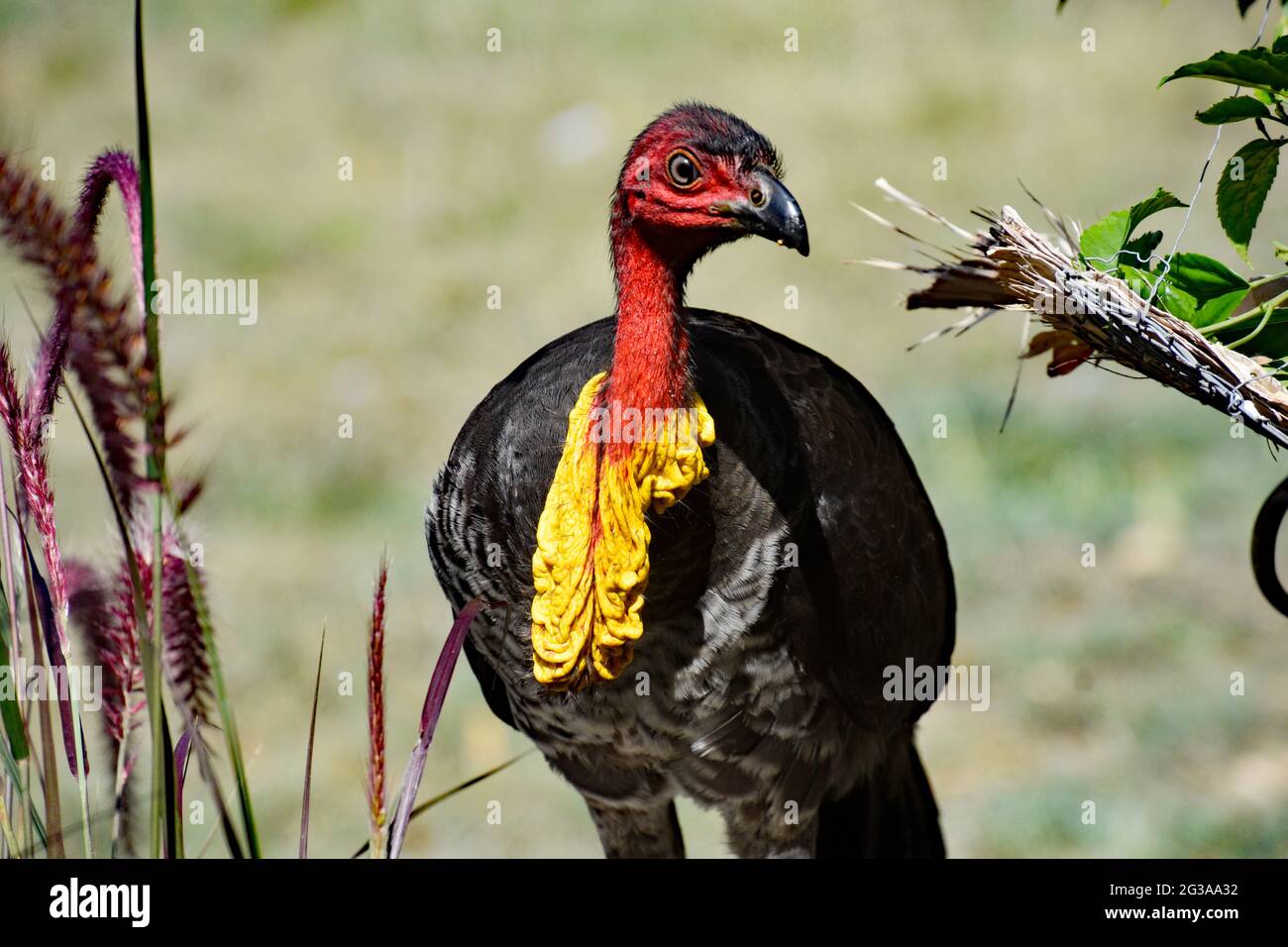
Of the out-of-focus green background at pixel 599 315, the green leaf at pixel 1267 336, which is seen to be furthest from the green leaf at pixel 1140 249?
the out-of-focus green background at pixel 599 315

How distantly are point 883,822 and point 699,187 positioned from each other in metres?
1.69

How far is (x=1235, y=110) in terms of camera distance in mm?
1596

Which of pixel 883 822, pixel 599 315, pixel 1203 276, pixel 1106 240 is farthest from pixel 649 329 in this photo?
pixel 599 315

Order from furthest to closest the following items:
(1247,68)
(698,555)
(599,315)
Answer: (599,315) → (698,555) → (1247,68)

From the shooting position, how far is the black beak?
2.04 m

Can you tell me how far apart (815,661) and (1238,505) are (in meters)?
3.30

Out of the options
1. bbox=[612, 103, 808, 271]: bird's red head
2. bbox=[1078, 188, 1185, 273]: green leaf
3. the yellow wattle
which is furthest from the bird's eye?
bbox=[1078, 188, 1185, 273]: green leaf

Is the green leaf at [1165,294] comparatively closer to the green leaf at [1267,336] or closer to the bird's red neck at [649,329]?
the green leaf at [1267,336]

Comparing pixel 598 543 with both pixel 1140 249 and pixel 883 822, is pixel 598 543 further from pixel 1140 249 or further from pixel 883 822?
pixel 883 822

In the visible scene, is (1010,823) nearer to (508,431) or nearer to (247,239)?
(508,431)

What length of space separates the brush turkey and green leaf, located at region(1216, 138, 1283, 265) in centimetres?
60

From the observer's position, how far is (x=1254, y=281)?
1720mm

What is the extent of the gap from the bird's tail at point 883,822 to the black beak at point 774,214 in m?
1.52
